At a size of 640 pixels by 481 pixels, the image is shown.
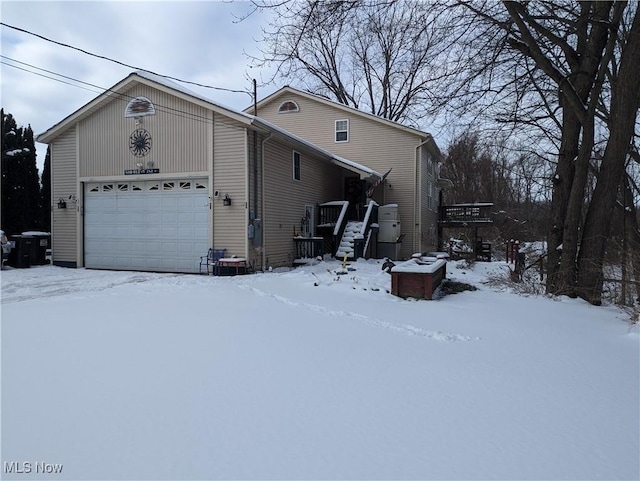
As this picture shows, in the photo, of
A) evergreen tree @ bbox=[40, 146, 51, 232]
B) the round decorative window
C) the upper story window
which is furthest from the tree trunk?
evergreen tree @ bbox=[40, 146, 51, 232]

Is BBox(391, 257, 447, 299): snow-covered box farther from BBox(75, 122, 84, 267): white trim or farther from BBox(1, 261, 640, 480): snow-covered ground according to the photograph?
BBox(75, 122, 84, 267): white trim

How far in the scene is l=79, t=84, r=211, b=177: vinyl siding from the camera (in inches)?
461

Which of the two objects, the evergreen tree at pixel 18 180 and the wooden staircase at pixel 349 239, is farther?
the evergreen tree at pixel 18 180

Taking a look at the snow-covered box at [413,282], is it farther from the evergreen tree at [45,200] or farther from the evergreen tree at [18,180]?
the evergreen tree at [45,200]

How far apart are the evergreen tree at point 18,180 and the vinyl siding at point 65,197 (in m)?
3.25

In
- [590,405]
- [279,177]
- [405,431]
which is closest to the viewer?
[405,431]

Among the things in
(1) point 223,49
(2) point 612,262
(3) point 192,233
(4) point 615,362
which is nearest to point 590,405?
(4) point 615,362

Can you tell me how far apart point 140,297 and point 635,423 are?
7.15 metres

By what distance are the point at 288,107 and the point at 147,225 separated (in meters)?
10.5

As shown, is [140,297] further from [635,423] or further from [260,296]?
[635,423]

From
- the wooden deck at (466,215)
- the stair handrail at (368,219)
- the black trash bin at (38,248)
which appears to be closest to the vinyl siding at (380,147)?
the stair handrail at (368,219)

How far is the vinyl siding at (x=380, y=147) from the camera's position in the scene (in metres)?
18.8

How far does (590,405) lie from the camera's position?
3270 mm

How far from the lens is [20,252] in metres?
12.2
